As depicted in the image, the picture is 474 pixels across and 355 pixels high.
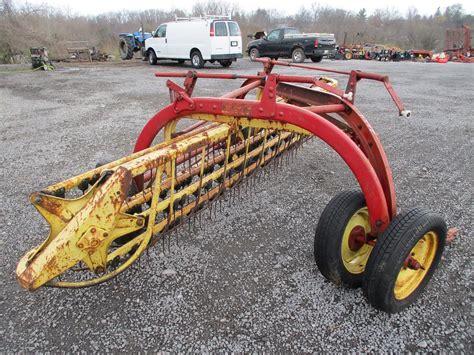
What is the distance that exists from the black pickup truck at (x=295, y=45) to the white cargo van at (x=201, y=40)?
327 cm

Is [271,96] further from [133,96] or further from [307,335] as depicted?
[133,96]

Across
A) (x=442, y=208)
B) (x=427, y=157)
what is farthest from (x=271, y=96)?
(x=427, y=157)

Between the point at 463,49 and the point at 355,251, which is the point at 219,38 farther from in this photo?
the point at 463,49

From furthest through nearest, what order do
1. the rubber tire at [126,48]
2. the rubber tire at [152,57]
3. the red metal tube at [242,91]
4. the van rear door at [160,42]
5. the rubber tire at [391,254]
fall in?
the rubber tire at [126,48]
the rubber tire at [152,57]
the van rear door at [160,42]
the red metal tube at [242,91]
the rubber tire at [391,254]

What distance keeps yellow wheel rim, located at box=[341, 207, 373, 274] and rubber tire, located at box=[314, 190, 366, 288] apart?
6 cm

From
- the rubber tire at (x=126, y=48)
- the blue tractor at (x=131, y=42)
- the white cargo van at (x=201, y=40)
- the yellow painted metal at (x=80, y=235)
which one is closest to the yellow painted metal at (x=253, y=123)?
the yellow painted metal at (x=80, y=235)

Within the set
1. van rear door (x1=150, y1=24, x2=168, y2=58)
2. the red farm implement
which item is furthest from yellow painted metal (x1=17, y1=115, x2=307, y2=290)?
the red farm implement

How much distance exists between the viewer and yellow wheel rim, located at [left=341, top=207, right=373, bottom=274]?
227cm

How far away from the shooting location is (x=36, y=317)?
2.07 metres

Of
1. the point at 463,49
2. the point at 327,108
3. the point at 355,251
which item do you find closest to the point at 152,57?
the point at 327,108

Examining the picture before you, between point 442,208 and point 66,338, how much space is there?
3262 millimetres

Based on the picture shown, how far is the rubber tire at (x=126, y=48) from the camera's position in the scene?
58.0ft

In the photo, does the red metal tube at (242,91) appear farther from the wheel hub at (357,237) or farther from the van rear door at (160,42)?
the van rear door at (160,42)

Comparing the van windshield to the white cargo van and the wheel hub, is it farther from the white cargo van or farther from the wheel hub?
the wheel hub
